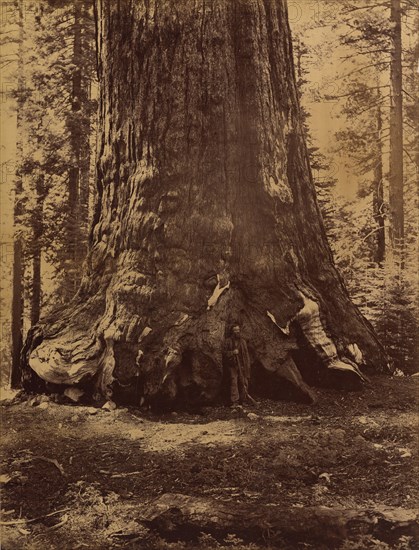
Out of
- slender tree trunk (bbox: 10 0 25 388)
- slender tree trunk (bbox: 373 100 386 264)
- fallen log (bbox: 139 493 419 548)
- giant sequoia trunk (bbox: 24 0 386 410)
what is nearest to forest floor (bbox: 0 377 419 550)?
fallen log (bbox: 139 493 419 548)

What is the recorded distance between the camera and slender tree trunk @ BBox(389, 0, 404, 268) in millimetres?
2398

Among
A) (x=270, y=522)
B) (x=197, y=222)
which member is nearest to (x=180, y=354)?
(x=197, y=222)

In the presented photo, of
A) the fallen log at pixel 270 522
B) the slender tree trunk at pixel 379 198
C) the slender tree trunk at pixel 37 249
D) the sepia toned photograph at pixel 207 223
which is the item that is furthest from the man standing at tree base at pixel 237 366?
the slender tree trunk at pixel 37 249

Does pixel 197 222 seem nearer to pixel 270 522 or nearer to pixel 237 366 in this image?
pixel 237 366

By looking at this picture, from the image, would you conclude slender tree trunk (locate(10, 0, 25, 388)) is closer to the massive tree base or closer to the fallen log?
the massive tree base

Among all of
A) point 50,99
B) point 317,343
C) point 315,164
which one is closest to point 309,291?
point 317,343

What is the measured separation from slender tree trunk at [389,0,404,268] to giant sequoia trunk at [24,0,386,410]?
0.40 m

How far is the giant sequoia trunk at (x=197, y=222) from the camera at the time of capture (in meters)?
2.31

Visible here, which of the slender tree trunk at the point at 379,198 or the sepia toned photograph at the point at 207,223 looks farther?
the slender tree trunk at the point at 379,198

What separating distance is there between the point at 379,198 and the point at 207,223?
86 cm

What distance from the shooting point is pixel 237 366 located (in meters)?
2.32

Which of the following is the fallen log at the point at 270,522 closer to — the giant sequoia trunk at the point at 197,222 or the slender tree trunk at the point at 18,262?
the giant sequoia trunk at the point at 197,222

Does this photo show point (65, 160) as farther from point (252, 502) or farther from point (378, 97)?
point (252, 502)

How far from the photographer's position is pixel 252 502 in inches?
76.6
